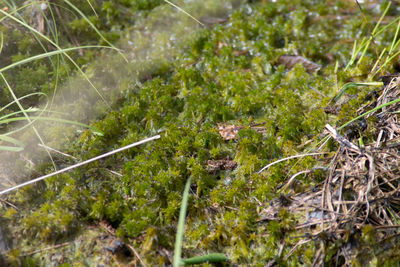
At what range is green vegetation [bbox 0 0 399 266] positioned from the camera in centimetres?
198

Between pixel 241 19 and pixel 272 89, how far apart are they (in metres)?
1.03

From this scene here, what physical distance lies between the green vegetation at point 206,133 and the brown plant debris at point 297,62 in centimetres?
6

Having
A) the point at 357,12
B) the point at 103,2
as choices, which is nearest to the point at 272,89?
the point at 357,12

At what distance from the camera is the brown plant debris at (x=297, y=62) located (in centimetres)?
305

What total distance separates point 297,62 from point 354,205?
5.44ft

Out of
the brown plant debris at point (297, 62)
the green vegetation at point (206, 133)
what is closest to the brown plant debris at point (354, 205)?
the green vegetation at point (206, 133)

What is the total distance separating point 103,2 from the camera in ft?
11.8

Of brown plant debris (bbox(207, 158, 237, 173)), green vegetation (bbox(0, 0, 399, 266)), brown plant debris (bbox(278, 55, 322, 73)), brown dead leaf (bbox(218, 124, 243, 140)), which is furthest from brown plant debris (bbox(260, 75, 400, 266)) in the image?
brown plant debris (bbox(278, 55, 322, 73))

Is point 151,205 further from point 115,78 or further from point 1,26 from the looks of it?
point 1,26

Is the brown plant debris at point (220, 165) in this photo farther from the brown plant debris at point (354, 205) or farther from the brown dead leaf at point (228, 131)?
the brown plant debris at point (354, 205)

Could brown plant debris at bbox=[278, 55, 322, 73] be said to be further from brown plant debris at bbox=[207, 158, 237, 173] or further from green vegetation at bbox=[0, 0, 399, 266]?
brown plant debris at bbox=[207, 158, 237, 173]

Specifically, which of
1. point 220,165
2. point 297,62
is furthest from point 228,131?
A: point 297,62

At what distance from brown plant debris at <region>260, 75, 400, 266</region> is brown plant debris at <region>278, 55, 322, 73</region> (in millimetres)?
1006

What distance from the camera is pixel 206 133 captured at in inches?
99.8
